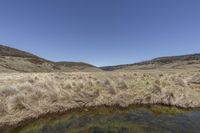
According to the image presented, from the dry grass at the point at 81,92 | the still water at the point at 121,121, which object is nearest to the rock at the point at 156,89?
the dry grass at the point at 81,92

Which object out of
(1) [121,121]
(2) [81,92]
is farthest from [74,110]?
(1) [121,121]

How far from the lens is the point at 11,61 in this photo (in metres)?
89.8

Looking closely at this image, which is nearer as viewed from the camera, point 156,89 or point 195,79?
point 156,89

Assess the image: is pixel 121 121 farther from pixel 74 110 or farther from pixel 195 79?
pixel 195 79

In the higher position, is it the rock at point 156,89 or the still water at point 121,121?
the rock at point 156,89

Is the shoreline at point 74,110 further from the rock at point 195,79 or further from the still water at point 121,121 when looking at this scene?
the rock at point 195,79

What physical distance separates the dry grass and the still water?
1758 mm

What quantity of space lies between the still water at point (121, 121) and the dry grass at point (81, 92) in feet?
5.77

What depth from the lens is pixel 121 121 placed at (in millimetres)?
24594

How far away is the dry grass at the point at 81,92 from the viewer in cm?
2480

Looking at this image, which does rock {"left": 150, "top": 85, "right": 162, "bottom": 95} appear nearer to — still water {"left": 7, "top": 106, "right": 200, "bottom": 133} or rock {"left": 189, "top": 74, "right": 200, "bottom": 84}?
still water {"left": 7, "top": 106, "right": 200, "bottom": 133}

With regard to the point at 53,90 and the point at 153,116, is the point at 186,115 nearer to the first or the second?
the point at 153,116

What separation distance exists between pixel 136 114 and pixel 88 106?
5.87 m

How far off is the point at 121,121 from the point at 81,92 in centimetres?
860
